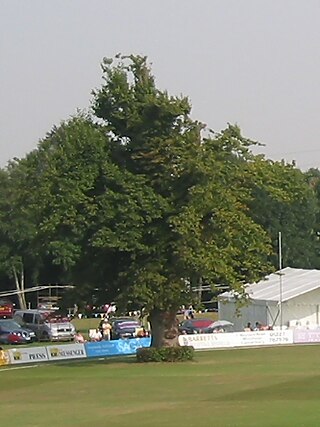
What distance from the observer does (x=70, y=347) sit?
2002 inches

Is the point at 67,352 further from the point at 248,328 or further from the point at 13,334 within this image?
the point at 248,328

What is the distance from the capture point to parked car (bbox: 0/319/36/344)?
6372cm

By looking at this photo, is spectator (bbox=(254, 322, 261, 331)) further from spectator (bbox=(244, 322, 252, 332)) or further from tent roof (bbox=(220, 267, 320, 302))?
tent roof (bbox=(220, 267, 320, 302))

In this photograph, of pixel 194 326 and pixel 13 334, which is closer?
pixel 13 334

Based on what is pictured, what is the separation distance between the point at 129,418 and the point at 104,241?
18.1 m

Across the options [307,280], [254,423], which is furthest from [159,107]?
[307,280]

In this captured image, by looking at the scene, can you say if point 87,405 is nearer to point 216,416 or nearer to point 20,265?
point 216,416

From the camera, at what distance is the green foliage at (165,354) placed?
44438 millimetres

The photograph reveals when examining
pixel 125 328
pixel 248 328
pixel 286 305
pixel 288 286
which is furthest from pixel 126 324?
pixel 288 286

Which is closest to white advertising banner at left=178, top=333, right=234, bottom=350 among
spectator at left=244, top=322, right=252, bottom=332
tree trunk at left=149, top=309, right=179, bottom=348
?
spectator at left=244, top=322, right=252, bottom=332

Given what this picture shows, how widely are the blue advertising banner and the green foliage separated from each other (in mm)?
6695

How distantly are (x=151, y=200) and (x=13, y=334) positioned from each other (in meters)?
23.3

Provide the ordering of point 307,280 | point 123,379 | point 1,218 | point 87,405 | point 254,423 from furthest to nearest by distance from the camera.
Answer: point 1,218
point 307,280
point 123,379
point 87,405
point 254,423

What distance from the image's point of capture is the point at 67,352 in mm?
50656
